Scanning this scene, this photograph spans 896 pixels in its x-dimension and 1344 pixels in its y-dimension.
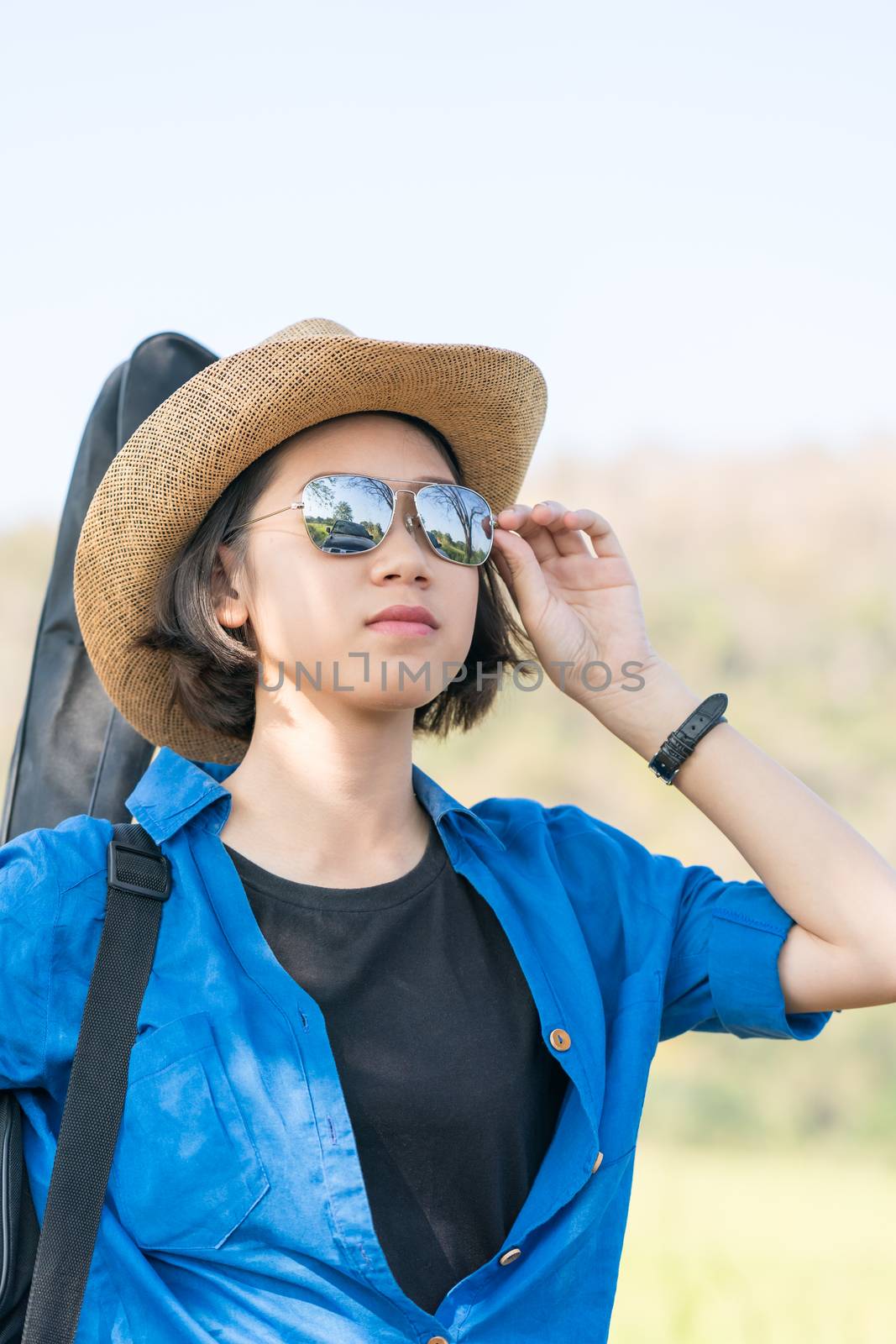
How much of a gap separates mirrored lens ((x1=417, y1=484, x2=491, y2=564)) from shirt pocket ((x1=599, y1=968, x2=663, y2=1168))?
0.82 m

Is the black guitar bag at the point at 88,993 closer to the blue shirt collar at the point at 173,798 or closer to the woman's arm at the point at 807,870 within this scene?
the blue shirt collar at the point at 173,798

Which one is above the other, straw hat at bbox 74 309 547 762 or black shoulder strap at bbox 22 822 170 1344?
straw hat at bbox 74 309 547 762

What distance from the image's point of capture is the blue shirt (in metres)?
1.93

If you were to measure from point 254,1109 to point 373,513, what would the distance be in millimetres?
987

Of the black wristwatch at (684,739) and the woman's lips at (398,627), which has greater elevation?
the woman's lips at (398,627)

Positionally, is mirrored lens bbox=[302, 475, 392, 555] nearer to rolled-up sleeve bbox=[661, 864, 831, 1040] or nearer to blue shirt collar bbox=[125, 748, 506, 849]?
blue shirt collar bbox=[125, 748, 506, 849]

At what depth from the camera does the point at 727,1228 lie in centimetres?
821

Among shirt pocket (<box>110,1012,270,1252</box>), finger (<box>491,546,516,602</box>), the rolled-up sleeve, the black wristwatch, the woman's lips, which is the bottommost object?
shirt pocket (<box>110,1012,270,1252</box>)

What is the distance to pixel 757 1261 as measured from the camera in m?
7.27

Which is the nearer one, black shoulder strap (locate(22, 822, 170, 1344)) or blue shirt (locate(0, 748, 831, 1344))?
black shoulder strap (locate(22, 822, 170, 1344))

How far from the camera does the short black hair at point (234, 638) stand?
247 centimetres

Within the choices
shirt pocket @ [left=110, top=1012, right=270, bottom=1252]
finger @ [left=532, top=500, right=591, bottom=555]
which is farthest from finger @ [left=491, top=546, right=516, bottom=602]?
shirt pocket @ [left=110, top=1012, right=270, bottom=1252]

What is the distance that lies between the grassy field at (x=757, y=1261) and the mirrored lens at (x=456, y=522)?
3.73m

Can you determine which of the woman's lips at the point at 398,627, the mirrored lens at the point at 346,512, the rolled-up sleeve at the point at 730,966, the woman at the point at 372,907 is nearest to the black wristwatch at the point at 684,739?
the woman at the point at 372,907
